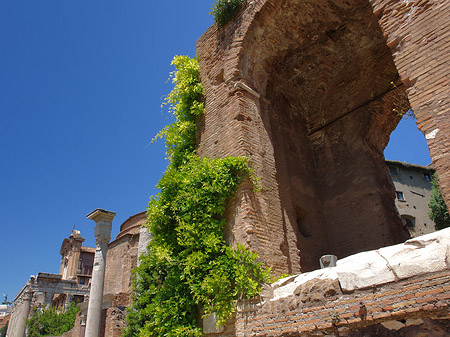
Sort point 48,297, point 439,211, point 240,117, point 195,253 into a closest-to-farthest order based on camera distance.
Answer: point 195,253, point 240,117, point 439,211, point 48,297

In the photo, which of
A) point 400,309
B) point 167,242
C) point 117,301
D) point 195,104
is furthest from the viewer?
point 117,301

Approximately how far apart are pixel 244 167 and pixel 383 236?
398cm

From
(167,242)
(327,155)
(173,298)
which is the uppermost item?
(327,155)

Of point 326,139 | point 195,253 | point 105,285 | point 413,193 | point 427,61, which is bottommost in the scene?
point 195,253

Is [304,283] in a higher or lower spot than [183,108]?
lower

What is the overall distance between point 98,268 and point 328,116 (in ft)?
24.4

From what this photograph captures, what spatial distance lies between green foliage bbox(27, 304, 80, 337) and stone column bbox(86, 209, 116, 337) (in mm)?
17342

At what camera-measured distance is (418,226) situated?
1040 inches

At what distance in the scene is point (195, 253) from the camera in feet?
18.6

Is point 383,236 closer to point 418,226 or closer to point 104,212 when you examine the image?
point 104,212

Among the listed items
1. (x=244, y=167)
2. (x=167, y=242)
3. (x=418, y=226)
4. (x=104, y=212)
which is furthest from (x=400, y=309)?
(x=418, y=226)

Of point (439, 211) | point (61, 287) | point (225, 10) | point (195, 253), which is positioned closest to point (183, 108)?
point (225, 10)

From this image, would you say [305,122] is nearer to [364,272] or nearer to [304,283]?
[304,283]

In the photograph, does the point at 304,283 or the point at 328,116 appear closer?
the point at 304,283
